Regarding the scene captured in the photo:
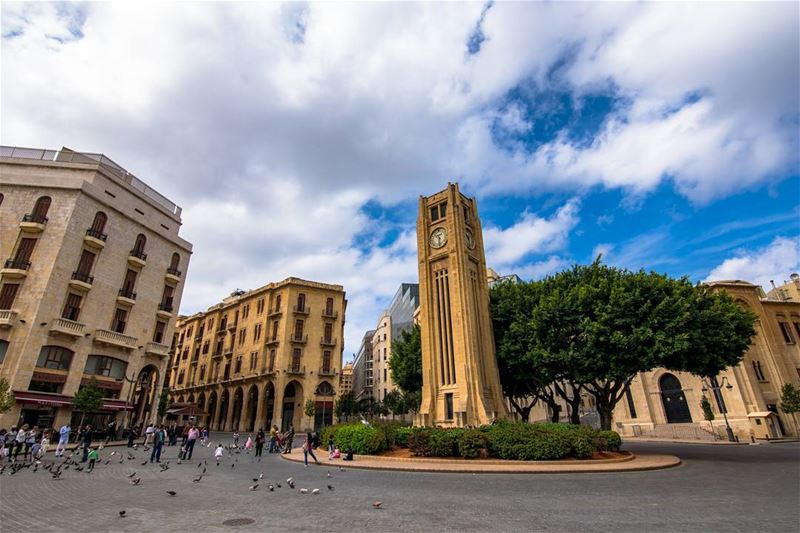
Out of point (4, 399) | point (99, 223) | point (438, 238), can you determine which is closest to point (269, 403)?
point (99, 223)

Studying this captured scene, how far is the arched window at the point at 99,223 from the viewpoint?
30933 millimetres

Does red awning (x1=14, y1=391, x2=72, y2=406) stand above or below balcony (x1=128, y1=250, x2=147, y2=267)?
below

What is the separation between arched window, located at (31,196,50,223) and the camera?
2869 centimetres

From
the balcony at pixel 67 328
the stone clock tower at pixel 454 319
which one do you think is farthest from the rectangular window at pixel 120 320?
the stone clock tower at pixel 454 319

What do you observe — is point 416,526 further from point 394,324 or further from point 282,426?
point 394,324

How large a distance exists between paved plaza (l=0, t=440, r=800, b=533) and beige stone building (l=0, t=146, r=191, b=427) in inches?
672

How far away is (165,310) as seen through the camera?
36.2 meters

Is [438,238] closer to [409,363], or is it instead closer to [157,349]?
[409,363]

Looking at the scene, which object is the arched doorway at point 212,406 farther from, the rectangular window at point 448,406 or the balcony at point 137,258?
the rectangular window at point 448,406

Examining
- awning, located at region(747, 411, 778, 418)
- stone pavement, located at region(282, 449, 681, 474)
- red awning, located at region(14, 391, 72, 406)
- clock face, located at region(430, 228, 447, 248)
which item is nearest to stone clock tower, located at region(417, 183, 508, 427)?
clock face, located at region(430, 228, 447, 248)

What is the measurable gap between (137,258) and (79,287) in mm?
5418

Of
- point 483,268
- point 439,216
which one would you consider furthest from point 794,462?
point 439,216

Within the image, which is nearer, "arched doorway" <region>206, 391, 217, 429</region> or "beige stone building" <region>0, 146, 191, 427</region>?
"beige stone building" <region>0, 146, 191, 427</region>

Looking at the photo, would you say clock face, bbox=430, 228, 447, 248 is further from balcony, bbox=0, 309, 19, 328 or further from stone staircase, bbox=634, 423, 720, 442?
balcony, bbox=0, 309, 19, 328
